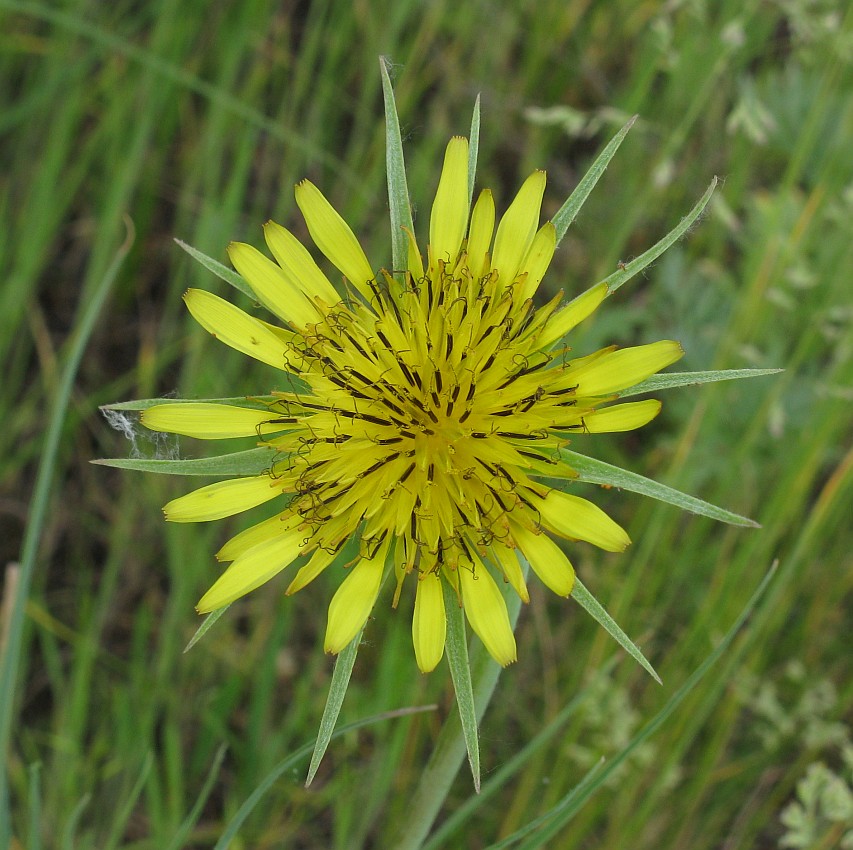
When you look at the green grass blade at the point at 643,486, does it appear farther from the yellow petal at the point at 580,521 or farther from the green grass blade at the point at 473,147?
the green grass blade at the point at 473,147


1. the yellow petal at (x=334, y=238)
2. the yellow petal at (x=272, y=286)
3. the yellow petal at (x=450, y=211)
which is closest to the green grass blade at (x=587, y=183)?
the yellow petal at (x=450, y=211)

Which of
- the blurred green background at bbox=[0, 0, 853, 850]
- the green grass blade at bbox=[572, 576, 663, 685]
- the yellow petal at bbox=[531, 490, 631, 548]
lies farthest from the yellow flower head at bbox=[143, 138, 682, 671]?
the blurred green background at bbox=[0, 0, 853, 850]

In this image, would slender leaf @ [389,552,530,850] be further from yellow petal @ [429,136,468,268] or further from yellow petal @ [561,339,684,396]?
yellow petal @ [429,136,468,268]

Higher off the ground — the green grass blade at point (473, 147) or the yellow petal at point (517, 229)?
the green grass blade at point (473, 147)

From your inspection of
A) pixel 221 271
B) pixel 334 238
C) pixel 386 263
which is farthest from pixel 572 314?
pixel 386 263

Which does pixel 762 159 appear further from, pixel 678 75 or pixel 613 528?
pixel 613 528

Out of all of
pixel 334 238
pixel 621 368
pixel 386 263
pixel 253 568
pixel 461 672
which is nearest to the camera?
pixel 461 672

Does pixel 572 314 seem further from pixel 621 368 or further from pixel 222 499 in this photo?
pixel 222 499
